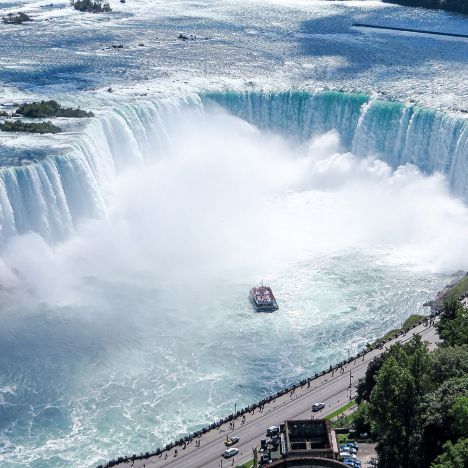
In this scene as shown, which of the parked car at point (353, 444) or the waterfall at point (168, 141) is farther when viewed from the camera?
the waterfall at point (168, 141)

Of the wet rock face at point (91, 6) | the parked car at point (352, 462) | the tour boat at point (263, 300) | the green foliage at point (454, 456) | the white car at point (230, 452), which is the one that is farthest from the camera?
the wet rock face at point (91, 6)

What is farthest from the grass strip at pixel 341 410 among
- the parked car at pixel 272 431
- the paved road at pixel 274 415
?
the parked car at pixel 272 431

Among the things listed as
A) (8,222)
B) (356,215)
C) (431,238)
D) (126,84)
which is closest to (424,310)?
(431,238)

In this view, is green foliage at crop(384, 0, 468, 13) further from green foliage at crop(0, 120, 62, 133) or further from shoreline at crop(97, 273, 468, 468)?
green foliage at crop(0, 120, 62, 133)

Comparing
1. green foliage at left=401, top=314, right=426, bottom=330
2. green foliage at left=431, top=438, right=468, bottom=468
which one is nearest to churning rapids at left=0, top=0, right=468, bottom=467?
green foliage at left=401, top=314, right=426, bottom=330

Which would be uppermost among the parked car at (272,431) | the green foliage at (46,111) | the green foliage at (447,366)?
the green foliage at (447,366)

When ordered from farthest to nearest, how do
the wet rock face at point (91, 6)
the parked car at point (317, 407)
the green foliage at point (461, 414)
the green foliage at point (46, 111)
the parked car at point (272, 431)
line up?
1. the wet rock face at point (91, 6)
2. the green foliage at point (46, 111)
3. the parked car at point (317, 407)
4. the parked car at point (272, 431)
5. the green foliage at point (461, 414)

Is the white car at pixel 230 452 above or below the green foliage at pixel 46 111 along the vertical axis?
below

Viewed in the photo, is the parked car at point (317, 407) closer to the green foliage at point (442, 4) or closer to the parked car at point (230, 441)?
the parked car at point (230, 441)
